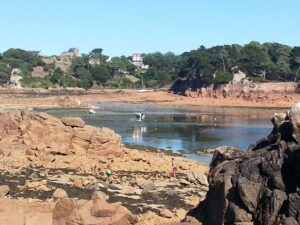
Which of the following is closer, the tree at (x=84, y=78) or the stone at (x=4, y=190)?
the stone at (x=4, y=190)

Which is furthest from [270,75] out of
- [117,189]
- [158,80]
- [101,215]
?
[101,215]

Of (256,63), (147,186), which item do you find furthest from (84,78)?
(147,186)

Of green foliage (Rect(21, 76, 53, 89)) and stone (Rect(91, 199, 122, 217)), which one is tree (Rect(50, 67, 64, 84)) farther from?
stone (Rect(91, 199, 122, 217))

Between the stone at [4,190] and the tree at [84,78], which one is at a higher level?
the tree at [84,78]

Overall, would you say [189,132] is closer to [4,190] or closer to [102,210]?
[4,190]

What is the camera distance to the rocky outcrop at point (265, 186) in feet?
42.2

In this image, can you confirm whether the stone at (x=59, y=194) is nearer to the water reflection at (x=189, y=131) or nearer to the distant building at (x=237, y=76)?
the water reflection at (x=189, y=131)

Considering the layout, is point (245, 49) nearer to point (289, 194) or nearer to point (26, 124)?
point (26, 124)

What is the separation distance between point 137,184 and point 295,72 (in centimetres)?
12308

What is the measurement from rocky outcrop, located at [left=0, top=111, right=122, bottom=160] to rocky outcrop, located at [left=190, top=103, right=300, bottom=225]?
22.0 m

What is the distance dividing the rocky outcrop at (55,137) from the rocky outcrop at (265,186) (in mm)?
21996

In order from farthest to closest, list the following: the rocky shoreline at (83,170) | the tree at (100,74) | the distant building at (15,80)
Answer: the tree at (100,74) < the distant building at (15,80) < the rocky shoreline at (83,170)

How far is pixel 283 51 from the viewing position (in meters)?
153

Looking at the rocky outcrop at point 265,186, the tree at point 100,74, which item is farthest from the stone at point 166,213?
the tree at point 100,74
